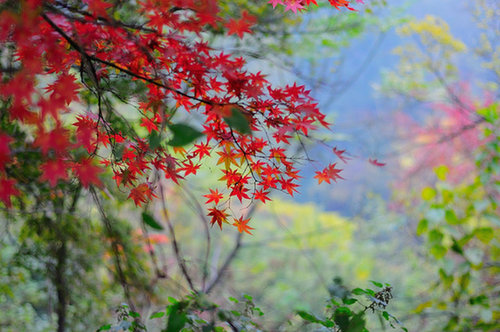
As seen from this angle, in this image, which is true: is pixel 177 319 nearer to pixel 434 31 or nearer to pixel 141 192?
pixel 141 192

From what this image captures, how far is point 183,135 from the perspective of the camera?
73 centimetres

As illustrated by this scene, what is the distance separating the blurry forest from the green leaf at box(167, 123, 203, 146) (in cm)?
20

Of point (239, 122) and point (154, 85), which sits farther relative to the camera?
point (154, 85)

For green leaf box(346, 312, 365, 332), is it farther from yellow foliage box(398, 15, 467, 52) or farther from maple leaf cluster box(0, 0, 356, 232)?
yellow foliage box(398, 15, 467, 52)

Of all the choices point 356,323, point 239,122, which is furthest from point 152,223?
point 356,323

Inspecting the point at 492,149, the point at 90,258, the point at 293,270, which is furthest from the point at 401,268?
the point at 90,258

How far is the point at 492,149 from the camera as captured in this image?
2143 mm

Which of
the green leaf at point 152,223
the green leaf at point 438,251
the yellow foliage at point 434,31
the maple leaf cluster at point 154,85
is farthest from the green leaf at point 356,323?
the yellow foliage at point 434,31

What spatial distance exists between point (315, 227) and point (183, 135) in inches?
234

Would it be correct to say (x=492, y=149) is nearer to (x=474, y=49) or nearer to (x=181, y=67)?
(x=181, y=67)

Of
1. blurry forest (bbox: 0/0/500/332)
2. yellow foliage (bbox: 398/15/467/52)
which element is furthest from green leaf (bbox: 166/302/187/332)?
yellow foliage (bbox: 398/15/467/52)

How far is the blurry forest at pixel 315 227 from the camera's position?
1219 millimetres

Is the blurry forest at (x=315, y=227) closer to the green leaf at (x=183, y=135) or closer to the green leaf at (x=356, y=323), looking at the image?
the green leaf at (x=356, y=323)

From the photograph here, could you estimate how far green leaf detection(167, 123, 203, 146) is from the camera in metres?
0.72
